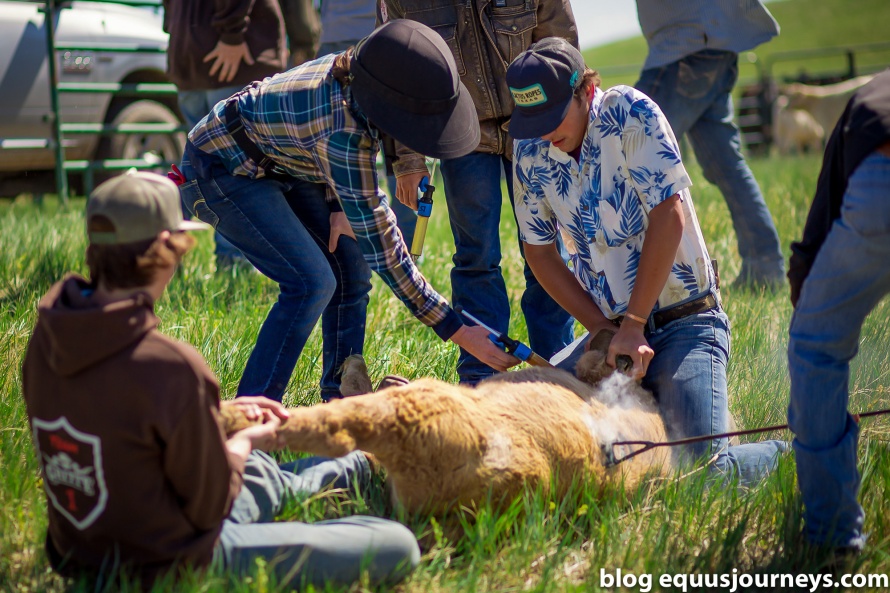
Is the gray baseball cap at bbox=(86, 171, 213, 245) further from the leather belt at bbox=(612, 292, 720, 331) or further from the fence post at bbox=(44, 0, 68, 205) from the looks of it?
the fence post at bbox=(44, 0, 68, 205)

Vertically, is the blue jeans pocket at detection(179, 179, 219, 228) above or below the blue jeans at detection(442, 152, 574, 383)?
above

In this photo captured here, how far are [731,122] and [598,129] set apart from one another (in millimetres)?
2749

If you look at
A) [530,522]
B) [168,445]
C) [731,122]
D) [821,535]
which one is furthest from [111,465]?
[731,122]

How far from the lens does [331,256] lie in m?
3.56

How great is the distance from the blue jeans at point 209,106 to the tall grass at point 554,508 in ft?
3.41

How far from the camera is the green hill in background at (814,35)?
4997cm

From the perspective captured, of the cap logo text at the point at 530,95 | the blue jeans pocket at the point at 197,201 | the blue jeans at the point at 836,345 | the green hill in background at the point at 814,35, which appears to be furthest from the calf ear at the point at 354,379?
the green hill in background at the point at 814,35

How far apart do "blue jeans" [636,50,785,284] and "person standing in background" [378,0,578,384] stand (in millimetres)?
1626

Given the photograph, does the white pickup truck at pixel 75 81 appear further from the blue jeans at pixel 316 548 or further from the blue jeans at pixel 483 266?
the blue jeans at pixel 316 548

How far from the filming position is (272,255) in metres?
3.22

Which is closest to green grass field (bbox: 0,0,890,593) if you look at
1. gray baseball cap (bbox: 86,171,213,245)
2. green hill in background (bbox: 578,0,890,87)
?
gray baseball cap (bbox: 86,171,213,245)

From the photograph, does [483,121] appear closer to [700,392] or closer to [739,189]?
[700,392]

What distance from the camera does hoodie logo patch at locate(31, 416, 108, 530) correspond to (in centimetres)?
207

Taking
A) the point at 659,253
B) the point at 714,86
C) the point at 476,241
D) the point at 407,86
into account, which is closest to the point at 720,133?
the point at 714,86
